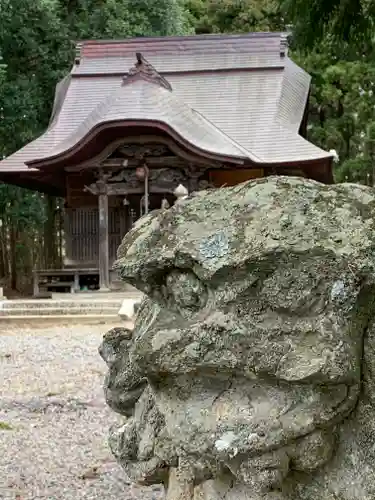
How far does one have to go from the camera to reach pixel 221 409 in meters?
1.64

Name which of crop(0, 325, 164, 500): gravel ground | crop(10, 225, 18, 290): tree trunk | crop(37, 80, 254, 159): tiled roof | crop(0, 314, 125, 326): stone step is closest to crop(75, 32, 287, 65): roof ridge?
crop(37, 80, 254, 159): tiled roof

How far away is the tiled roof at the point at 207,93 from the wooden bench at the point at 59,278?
7.55 feet

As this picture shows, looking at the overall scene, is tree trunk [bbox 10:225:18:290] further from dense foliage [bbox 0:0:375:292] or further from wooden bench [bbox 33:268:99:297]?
wooden bench [bbox 33:268:99:297]

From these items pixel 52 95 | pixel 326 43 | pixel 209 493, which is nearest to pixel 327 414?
pixel 209 493

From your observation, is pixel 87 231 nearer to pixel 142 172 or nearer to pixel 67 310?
pixel 142 172

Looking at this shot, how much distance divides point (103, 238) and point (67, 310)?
361 cm

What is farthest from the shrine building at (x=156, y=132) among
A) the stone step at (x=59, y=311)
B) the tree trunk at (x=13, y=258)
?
the tree trunk at (x=13, y=258)

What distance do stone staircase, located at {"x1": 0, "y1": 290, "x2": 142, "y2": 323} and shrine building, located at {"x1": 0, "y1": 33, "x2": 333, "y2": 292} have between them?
109 inches

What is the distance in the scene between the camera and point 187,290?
1699mm

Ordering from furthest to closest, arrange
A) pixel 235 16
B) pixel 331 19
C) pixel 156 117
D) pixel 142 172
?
pixel 235 16
pixel 142 172
pixel 156 117
pixel 331 19

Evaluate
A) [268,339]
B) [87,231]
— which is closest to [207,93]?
[87,231]

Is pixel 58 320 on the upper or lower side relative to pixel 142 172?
lower

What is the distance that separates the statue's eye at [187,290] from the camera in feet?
5.54

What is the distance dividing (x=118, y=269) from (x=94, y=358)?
6875 millimetres
